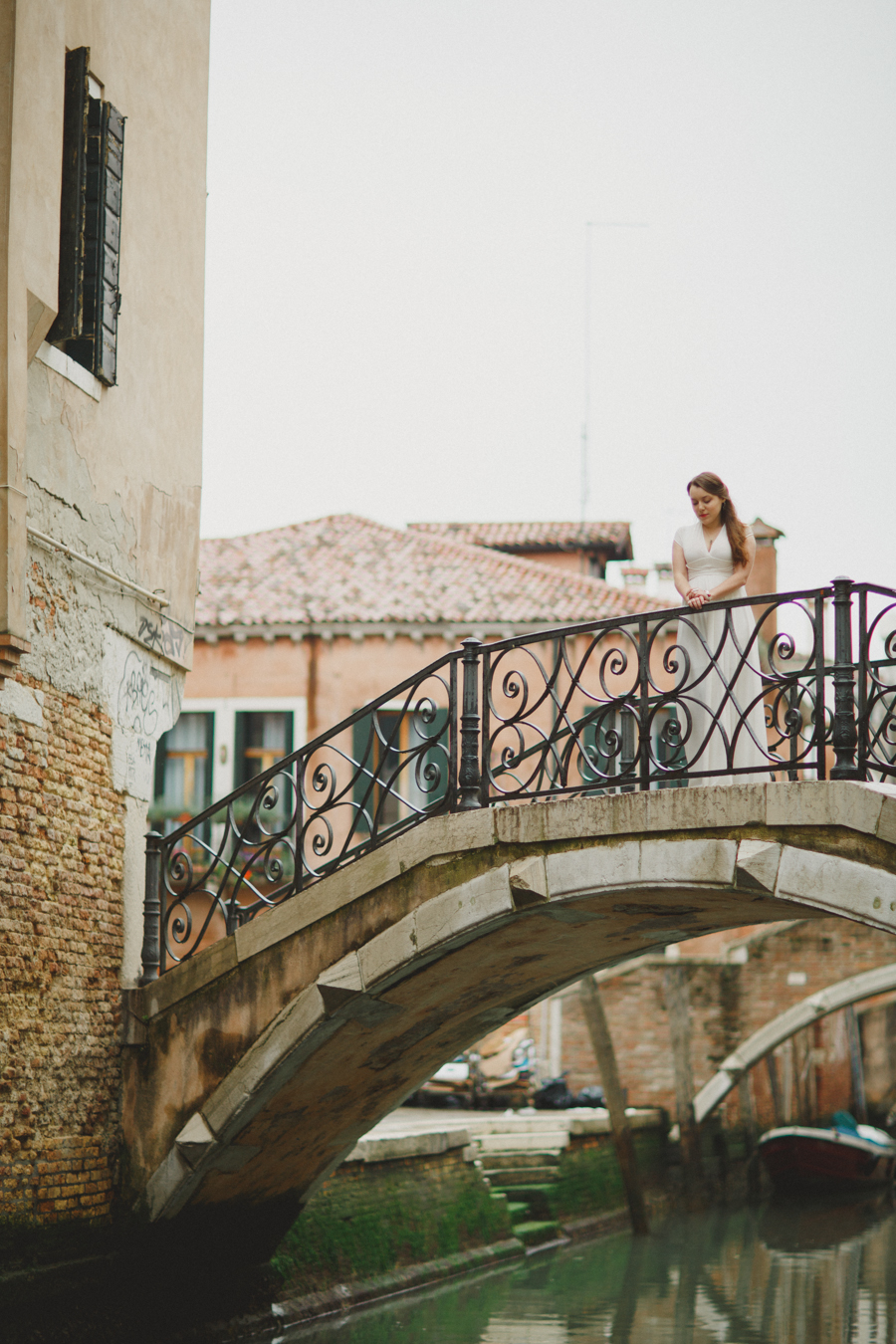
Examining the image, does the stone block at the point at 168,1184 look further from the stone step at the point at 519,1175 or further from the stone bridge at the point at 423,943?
the stone step at the point at 519,1175

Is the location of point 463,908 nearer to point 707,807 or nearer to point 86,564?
point 707,807

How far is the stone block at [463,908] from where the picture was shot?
22.6 ft

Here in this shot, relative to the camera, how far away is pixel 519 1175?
14.5 metres

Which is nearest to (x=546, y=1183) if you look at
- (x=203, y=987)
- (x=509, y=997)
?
(x=509, y=997)

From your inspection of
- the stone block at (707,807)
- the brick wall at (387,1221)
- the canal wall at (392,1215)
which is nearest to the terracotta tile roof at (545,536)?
the canal wall at (392,1215)

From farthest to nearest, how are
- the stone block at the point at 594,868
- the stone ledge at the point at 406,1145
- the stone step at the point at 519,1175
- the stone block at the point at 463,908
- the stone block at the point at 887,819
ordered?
the stone step at the point at 519,1175, the stone ledge at the point at 406,1145, the stone block at the point at 463,908, the stone block at the point at 594,868, the stone block at the point at 887,819

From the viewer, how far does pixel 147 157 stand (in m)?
8.52

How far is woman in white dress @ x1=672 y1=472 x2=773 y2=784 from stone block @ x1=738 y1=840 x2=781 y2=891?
56 cm

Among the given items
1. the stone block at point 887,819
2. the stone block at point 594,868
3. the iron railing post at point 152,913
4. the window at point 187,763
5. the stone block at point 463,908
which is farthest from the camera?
the window at point 187,763

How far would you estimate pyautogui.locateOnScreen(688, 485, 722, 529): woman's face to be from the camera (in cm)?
689

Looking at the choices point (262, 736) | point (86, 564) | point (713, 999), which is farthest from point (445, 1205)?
point (262, 736)

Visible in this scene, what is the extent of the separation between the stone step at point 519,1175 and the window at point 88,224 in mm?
8856

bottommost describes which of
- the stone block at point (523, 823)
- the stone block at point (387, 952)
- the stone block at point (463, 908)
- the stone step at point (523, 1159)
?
the stone step at point (523, 1159)

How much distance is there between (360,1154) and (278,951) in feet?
12.7
